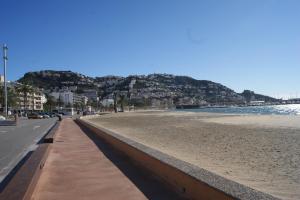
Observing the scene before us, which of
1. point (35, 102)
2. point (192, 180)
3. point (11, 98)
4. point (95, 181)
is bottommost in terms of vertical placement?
point (95, 181)

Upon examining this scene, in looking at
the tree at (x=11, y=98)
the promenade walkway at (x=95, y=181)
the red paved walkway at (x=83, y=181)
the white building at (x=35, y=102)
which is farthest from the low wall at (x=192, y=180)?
the white building at (x=35, y=102)

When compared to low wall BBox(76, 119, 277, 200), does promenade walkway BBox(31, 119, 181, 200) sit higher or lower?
lower

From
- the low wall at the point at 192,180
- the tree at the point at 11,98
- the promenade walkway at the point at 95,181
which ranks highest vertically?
the tree at the point at 11,98

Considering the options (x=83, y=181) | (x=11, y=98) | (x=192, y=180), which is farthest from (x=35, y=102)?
(x=192, y=180)

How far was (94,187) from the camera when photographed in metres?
7.49

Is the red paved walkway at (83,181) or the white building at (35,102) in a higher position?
the white building at (35,102)

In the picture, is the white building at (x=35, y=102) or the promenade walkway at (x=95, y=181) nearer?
the promenade walkway at (x=95, y=181)

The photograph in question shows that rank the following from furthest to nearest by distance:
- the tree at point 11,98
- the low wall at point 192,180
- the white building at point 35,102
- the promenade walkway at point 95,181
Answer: the white building at point 35,102
the tree at point 11,98
the promenade walkway at point 95,181
the low wall at point 192,180

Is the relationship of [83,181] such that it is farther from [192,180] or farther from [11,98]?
[11,98]

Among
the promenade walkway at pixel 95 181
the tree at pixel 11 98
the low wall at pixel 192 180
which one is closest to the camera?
the low wall at pixel 192 180

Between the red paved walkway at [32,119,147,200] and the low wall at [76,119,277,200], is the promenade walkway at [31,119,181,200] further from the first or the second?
the low wall at [76,119,277,200]

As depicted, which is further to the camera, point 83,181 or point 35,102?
point 35,102

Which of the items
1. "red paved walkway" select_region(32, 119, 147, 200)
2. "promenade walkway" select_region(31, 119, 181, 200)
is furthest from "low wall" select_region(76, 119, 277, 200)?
"red paved walkway" select_region(32, 119, 147, 200)

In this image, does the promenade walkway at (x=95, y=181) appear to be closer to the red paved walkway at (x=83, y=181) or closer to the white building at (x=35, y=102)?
the red paved walkway at (x=83, y=181)
